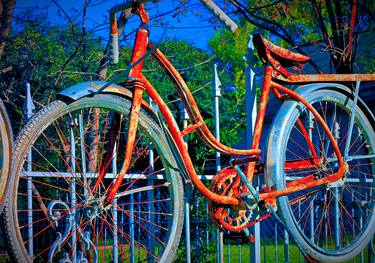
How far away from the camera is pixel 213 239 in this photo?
5.26 meters

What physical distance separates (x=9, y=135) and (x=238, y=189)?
143 cm

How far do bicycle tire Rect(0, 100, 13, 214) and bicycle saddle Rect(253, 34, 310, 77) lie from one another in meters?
1.64

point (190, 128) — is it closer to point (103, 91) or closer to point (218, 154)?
point (103, 91)

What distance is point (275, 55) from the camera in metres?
3.06

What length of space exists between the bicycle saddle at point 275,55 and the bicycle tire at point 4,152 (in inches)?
64.5

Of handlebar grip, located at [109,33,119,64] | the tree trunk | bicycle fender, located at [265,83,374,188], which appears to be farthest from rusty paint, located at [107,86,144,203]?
the tree trunk

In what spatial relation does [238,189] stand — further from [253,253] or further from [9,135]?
[9,135]

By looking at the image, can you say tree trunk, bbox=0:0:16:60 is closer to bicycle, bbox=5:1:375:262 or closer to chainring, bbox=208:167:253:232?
bicycle, bbox=5:1:375:262

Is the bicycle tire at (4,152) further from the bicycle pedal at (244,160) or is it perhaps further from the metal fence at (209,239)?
the bicycle pedal at (244,160)

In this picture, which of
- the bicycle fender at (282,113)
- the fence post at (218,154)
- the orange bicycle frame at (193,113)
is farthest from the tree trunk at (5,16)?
the bicycle fender at (282,113)

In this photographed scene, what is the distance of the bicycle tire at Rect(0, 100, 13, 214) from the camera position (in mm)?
1924

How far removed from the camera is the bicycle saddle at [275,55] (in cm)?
299

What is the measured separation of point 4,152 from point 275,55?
5.99 feet

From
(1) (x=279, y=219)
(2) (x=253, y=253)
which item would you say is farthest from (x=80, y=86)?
(2) (x=253, y=253)
